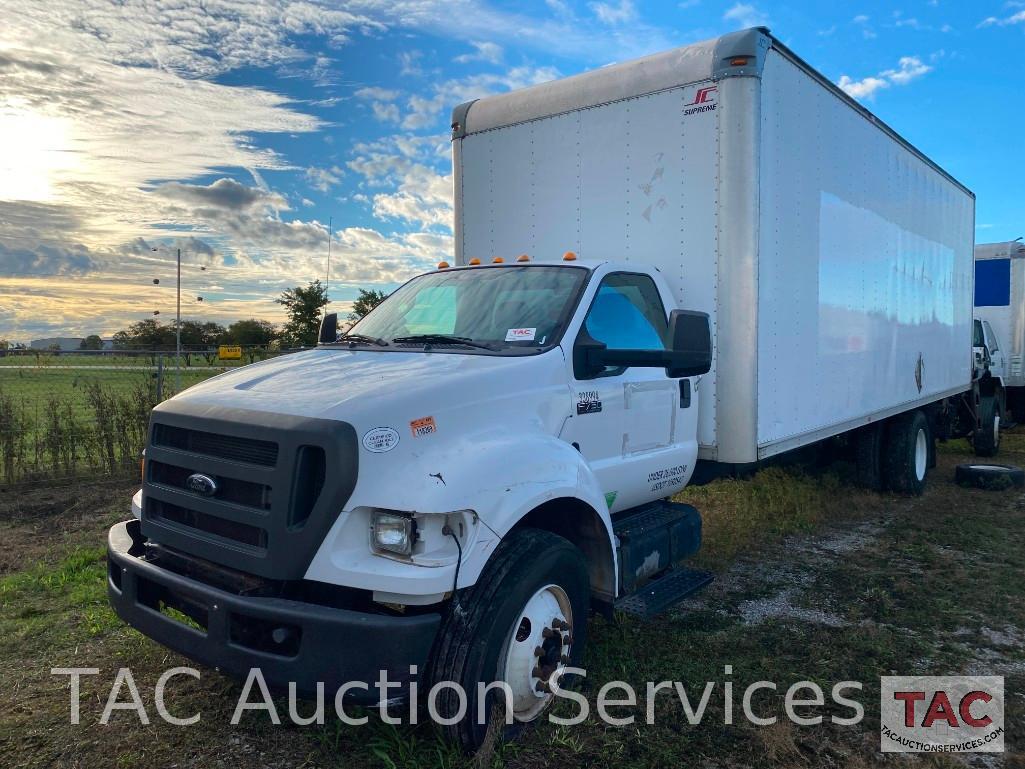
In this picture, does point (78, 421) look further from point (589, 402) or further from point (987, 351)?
point (987, 351)

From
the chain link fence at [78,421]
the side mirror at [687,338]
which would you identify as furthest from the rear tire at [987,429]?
the chain link fence at [78,421]

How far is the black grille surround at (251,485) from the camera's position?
282 cm

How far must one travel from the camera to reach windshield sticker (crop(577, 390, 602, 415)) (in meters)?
3.89

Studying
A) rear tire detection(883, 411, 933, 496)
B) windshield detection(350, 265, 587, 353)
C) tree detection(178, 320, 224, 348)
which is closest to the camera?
windshield detection(350, 265, 587, 353)

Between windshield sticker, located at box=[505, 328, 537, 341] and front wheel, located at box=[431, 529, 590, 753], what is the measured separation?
3.36 feet

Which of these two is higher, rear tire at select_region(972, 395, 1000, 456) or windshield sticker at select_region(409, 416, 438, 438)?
windshield sticker at select_region(409, 416, 438, 438)

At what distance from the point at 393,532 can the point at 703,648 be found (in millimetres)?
2498

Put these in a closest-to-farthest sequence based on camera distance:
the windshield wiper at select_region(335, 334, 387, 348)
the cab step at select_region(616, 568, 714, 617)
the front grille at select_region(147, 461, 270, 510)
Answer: the front grille at select_region(147, 461, 270, 510) < the cab step at select_region(616, 568, 714, 617) < the windshield wiper at select_region(335, 334, 387, 348)

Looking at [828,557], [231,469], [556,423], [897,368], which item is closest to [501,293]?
[556,423]

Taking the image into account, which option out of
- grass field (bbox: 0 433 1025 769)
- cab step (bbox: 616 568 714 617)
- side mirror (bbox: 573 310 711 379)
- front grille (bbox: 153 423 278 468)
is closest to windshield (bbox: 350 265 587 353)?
side mirror (bbox: 573 310 711 379)

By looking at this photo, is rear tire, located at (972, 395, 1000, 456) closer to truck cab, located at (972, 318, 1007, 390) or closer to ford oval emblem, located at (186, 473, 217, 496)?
truck cab, located at (972, 318, 1007, 390)

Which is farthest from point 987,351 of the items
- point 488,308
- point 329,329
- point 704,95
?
point 329,329

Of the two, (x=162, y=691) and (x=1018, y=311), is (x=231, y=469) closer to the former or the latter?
(x=162, y=691)

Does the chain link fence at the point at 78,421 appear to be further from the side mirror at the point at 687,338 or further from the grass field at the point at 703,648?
the side mirror at the point at 687,338
